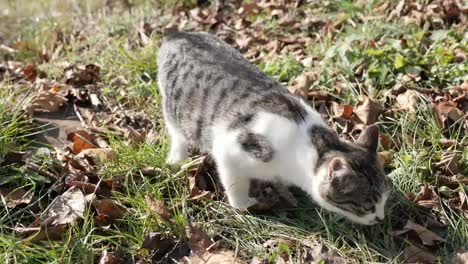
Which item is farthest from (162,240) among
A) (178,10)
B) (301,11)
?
(178,10)

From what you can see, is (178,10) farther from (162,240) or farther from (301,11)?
(162,240)

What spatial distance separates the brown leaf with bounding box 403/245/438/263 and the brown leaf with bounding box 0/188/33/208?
2.25m

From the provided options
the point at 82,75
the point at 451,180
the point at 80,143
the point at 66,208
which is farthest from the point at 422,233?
the point at 82,75

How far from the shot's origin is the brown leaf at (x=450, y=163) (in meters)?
3.66

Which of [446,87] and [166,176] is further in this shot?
[446,87]

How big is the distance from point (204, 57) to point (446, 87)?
187cm

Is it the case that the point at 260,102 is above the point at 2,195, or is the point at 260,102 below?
above

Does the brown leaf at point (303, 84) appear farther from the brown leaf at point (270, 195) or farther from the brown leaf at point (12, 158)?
the brown leaf at point (12, 158)

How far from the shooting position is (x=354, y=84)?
180 inches

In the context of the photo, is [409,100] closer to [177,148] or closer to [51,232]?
[177,148]

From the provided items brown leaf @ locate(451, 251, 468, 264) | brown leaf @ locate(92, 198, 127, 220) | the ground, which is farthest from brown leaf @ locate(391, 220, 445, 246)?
brown leaf @ locate(92, 198, 127, 220)

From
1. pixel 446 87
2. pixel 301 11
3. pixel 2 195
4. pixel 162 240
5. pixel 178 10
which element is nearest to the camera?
pixel 162 240

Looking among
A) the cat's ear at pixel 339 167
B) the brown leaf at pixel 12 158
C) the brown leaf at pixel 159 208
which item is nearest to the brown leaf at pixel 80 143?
the brown leaf at pixel 12 158

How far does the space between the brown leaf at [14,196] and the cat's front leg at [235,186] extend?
3.94 feet
